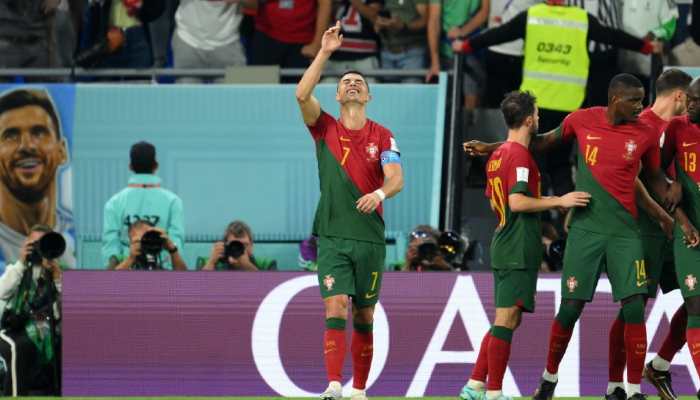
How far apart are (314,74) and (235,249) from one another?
358cm

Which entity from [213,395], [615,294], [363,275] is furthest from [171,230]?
[615,294]

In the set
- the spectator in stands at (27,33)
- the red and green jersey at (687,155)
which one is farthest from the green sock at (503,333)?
A: the spectator in stands at (27,33)

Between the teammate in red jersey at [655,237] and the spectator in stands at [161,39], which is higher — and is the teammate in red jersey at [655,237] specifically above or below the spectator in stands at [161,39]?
below

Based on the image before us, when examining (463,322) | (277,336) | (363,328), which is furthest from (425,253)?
(363,328)

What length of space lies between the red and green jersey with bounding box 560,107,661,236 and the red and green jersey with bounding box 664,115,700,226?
0.48 ft

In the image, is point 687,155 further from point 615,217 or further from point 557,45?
point 557,45

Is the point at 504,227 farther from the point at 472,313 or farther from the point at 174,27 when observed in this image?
the point at 174,27

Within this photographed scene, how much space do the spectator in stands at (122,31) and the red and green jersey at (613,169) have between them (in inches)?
294

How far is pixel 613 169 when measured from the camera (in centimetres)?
1174

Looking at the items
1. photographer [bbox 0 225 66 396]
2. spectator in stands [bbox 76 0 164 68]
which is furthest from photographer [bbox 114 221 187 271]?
spectator in stands [bbox 76 0 164 68]

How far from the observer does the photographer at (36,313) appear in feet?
47.1

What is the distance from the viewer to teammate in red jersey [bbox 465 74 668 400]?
1173 centimetres

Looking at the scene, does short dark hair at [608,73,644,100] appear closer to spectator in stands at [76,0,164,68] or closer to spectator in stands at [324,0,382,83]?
spectator in stands at [324,0,382,83]

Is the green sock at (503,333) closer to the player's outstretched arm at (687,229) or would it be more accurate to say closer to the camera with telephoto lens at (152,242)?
the player's outstretched arm at (687,229)
